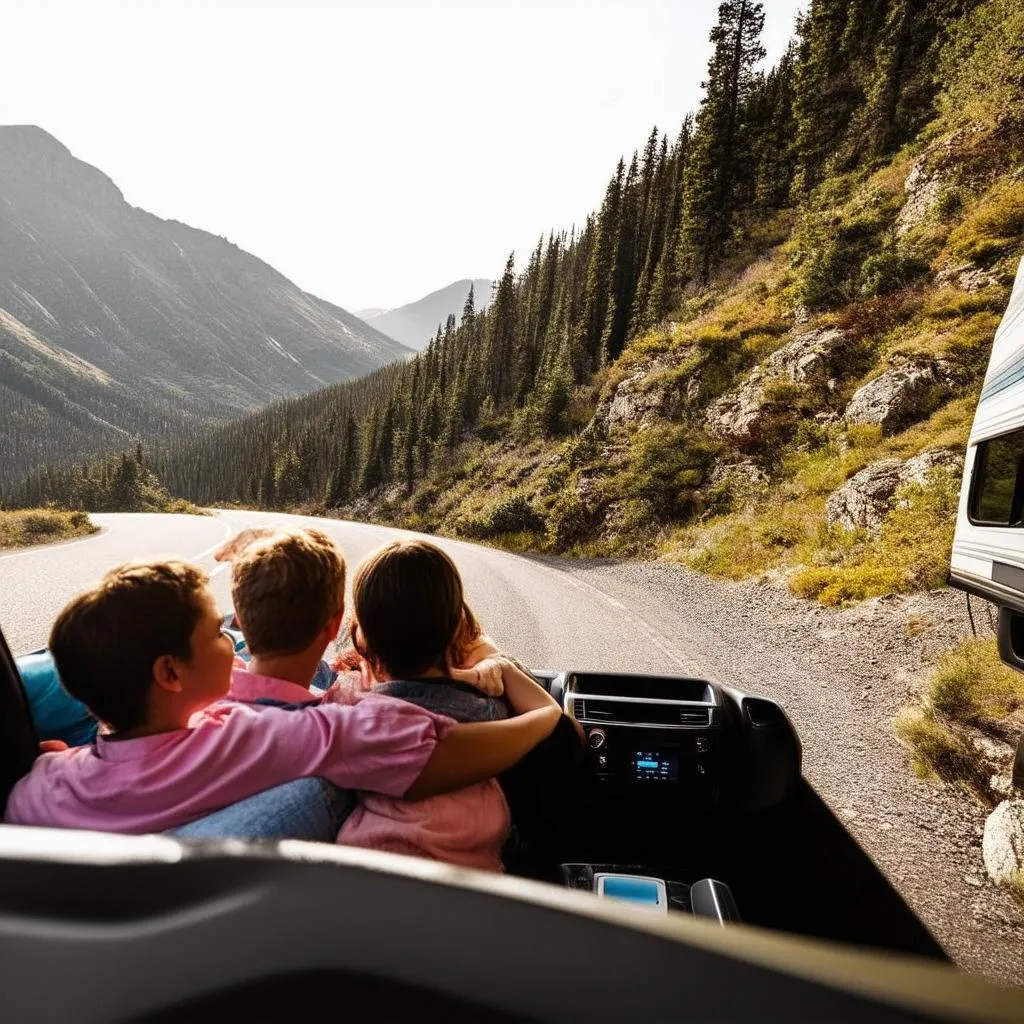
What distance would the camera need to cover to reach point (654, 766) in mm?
2943

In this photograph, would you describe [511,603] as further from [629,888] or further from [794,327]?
[794,327]

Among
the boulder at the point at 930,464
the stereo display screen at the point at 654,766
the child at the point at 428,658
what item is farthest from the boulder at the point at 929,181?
the child at the point at 428,658

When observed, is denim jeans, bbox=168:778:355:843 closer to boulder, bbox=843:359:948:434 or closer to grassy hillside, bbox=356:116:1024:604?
grassy hillside, bbox=356:116:1024:604

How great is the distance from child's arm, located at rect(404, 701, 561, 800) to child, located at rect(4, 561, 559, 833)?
0.04m

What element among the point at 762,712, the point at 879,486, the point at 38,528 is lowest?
the point at 38,528

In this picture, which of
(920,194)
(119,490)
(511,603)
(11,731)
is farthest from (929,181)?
(119,490)

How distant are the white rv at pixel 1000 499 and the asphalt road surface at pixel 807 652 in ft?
3.81

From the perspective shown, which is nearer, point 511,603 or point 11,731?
point 11,731

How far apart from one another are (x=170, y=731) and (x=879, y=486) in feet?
39.5

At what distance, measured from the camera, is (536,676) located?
3.37m

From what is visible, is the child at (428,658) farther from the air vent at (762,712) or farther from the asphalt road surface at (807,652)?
the air vent at (762,712)

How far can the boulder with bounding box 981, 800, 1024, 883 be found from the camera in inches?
128

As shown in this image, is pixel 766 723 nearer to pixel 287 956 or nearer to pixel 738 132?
pixel 287 956

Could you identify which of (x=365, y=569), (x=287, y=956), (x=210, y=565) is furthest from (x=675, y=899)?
(x=210, y=565)
